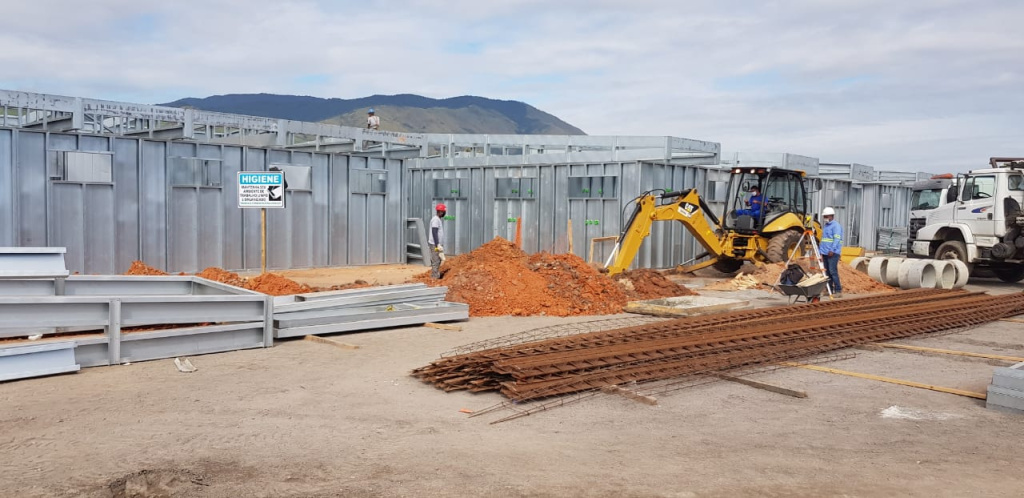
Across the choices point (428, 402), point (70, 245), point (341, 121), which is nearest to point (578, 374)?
point (428, 402)

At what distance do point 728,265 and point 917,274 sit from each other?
178 inches

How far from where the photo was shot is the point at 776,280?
60.2 feet

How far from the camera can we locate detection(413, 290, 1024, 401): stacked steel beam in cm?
773

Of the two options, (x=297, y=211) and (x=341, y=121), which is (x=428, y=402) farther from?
(x=341, y=121)

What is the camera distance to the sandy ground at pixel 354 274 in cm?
1852

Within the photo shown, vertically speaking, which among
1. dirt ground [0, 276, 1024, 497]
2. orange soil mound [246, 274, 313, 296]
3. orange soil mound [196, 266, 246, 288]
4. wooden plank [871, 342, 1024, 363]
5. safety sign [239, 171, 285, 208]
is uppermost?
safety sign [239, 171, 285, 208]

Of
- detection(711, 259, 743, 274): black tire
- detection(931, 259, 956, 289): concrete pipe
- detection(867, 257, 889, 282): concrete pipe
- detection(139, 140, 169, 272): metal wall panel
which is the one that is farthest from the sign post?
detection(931, 259, 956, 289): concrete pipe

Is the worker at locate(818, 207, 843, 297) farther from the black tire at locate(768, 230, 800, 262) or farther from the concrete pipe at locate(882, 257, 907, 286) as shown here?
the concrete pipe at locate(882, 257, 907, 286)

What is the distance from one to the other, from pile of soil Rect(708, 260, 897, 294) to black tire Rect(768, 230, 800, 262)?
210mm

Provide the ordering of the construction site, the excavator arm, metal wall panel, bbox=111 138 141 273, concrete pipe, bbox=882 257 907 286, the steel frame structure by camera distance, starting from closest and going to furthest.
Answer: the construction site → the excavator arm → metal wall panel, bbox=111 138 141 273 → concrete pipe, bbox=882 257 907 286 → the steel frame structure

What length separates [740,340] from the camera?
398 inches

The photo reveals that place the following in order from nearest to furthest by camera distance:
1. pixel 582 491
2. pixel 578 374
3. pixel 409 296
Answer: pixel 582 491 < pixel 578 374 < pixel 409 296

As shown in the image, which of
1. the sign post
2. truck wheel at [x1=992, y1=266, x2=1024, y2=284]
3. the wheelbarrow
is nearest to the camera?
the wheelbarrow

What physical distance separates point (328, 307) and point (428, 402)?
166 inches
